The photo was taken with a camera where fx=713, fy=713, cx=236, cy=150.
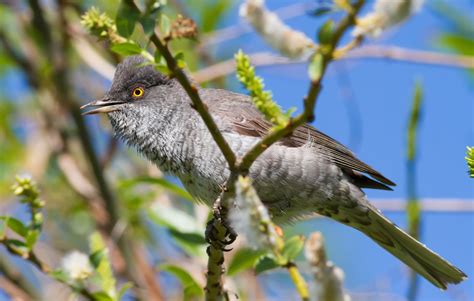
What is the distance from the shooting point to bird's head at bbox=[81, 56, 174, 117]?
14.8 ft

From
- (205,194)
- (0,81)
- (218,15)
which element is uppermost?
(218,15)

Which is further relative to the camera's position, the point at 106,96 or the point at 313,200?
the point at 106,96

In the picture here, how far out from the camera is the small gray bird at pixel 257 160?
13.0 feet

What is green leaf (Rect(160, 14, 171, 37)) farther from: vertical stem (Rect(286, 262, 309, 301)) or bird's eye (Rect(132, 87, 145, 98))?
bird's eye (Rect(132, 87, 145, 98))

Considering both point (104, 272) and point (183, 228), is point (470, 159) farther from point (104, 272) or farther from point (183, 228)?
point (183, 228)

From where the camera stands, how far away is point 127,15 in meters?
2.04

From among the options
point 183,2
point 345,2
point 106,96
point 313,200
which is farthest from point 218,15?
point 345,2

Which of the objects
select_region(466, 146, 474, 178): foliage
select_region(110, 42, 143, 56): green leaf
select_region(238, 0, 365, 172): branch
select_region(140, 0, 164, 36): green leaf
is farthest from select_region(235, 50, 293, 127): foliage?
select_region(466, 146, 474, 178): foliage

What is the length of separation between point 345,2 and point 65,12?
453 centimetres

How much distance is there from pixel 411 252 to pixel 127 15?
9.43ft

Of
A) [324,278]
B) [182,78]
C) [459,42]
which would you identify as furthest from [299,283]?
[459,42]

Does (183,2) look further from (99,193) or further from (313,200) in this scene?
(313,200)

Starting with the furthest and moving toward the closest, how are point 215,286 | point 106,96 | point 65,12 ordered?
1. point 65,12
2. point 106,96
3. point 215,286

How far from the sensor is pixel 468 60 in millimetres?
4434
